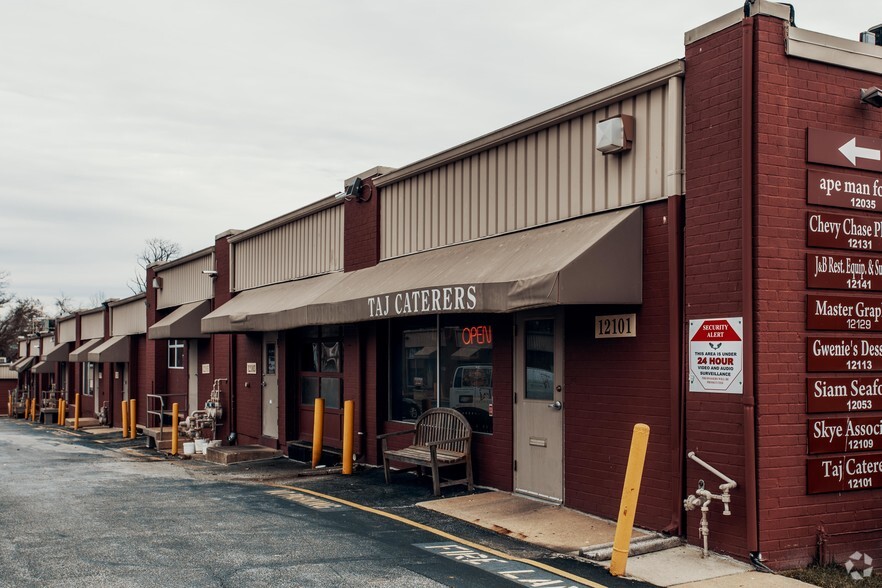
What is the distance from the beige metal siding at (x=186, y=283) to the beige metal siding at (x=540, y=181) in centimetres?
904

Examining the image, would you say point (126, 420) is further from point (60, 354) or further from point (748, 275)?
point (748, 275)

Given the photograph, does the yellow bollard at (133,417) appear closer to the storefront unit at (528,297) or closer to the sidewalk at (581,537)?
the storefront unit at (528,297)

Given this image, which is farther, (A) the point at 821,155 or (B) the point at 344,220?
(B) the point at 344,220

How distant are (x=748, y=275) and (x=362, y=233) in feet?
27.4

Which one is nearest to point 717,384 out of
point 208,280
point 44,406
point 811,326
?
point 811,326

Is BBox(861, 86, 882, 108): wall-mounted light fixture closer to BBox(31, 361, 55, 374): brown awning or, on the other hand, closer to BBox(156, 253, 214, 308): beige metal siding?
BBox(156, 253, 214, 308): beige metal siding

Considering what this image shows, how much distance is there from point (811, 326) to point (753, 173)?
1.49m

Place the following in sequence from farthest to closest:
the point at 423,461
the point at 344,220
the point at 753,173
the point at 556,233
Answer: the point at 344,220 < the point at 423,461 < the point at 556,233 < the point at 753,173

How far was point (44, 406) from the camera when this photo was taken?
4150 cm

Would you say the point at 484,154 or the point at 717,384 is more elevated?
the point at 484,154

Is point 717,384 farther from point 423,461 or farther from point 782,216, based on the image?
point 423,461

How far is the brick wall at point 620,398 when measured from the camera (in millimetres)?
8477

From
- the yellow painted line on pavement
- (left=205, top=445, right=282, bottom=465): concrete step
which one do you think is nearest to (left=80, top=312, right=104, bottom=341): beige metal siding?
(left=205, top=445, right=282, bottom=465): concrete step

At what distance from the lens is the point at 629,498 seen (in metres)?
7.04
